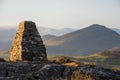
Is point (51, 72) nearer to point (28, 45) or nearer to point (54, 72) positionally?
point (54, 72)

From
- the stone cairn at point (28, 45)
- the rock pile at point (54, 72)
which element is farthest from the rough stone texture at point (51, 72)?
the stone cairn at point (28, 45)

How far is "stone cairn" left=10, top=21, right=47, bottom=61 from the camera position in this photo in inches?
1128

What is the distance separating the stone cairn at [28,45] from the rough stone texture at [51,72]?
7009 mm

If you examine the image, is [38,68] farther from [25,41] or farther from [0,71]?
[25,41]

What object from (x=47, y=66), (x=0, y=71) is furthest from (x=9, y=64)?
(x=47, y=66)

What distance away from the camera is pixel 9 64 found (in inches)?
849

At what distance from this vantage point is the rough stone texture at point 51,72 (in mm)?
18828

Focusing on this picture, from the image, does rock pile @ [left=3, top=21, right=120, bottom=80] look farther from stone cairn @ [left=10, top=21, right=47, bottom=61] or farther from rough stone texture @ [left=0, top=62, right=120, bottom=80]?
stone cairn @ [left=10, top=21, right=47, bottom=61]

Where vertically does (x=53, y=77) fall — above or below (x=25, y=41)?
below

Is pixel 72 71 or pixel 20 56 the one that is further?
pixel 20 56

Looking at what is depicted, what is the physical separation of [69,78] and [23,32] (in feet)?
36.3

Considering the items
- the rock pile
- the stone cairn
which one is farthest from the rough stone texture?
the stone cairn

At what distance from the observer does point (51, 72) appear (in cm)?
1964

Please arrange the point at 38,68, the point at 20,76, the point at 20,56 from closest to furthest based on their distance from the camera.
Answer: the point at 20,76 → the point at 38,68 → the point at 20,56
